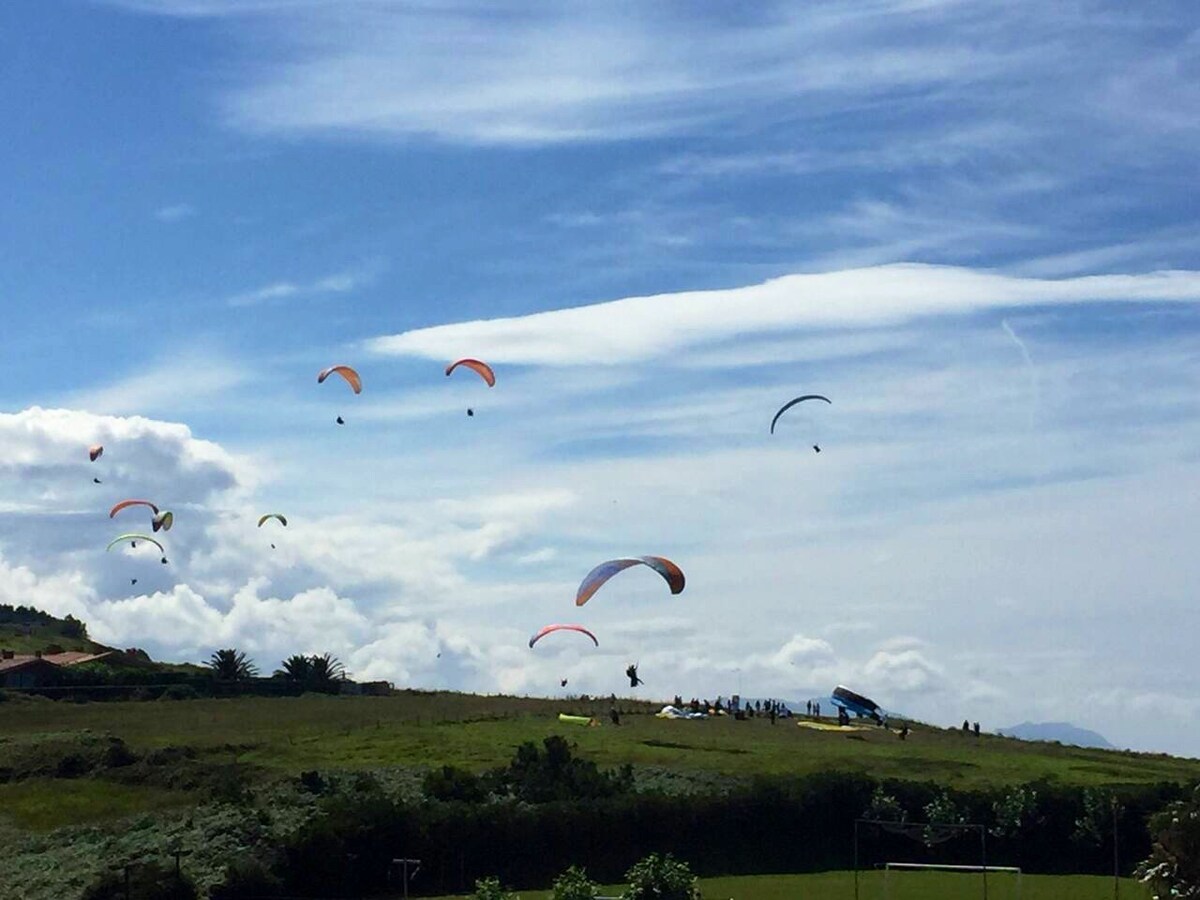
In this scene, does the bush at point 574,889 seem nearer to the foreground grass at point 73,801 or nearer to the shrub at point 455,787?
the shrub at point 455,787

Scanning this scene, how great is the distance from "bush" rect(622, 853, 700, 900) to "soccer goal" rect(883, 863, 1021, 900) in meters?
12.6

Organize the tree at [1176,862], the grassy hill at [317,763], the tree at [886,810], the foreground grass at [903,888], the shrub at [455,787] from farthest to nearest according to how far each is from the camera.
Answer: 1. the tree at [886,810]
2. the shrub at [455,787]
3. the grassy hill at [317,763]
4. the foreground grass at [903,888]
5. the tree at [1176,862]

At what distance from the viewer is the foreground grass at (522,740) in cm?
7212

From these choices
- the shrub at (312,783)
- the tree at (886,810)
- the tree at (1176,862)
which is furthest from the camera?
the shrub at (312,783)

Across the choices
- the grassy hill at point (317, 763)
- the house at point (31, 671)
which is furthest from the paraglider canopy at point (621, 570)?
the house at point (31, 671)

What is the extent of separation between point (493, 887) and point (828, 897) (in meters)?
17.7

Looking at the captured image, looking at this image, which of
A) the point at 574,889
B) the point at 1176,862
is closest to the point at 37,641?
the point at 574,889

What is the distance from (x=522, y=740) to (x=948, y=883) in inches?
994

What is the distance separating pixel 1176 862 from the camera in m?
37.3

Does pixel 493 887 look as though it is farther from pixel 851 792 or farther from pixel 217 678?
pixel 217 678

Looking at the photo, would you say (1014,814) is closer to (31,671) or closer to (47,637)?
(31,671)

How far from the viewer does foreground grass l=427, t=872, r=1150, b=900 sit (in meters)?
54.2

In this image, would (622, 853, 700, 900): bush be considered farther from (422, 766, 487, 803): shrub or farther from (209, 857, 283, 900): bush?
(422, 766, 487, 803): shrub

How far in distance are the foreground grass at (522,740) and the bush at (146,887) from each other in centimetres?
1466
